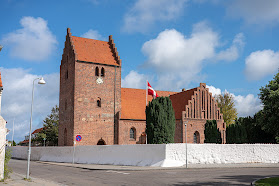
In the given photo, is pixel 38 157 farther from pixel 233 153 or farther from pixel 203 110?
pixel 233 153

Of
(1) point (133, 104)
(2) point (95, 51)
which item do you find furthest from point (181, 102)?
(2) point (95, 51)

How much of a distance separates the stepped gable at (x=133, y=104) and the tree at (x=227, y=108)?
67.5ft

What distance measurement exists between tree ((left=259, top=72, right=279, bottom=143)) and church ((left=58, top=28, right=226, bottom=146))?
7.92 metres

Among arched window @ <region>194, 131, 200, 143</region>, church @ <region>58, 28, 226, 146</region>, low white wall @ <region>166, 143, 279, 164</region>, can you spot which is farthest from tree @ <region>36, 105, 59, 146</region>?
low white wall @ <region>166, 143, 279, 164</region>

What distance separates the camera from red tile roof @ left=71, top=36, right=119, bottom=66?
4441 centimetres

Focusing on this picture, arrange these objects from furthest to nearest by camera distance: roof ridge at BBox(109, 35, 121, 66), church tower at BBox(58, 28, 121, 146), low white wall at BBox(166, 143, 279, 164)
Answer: roof ridge at BBox(109, 35, 121, 66) → church tower at BBox(58, 28, 121, 146) → low white wall at BBox(166, 143, 279, 164)

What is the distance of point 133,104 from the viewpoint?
48156mm

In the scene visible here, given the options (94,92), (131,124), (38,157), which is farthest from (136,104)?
(38,157)

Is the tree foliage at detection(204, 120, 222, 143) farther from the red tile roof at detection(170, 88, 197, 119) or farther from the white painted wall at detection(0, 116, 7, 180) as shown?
the white painted wall at detection(0, 116, 7, 180)

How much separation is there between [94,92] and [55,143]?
3357 centimetres

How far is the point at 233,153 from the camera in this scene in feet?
98.1

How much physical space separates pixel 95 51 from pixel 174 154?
2477 centimetres

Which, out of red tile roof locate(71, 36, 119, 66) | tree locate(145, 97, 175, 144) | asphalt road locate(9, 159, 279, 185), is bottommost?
asphalt road locate(9, 159, 279, 185)

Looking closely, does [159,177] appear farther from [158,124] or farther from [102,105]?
[102,105]
